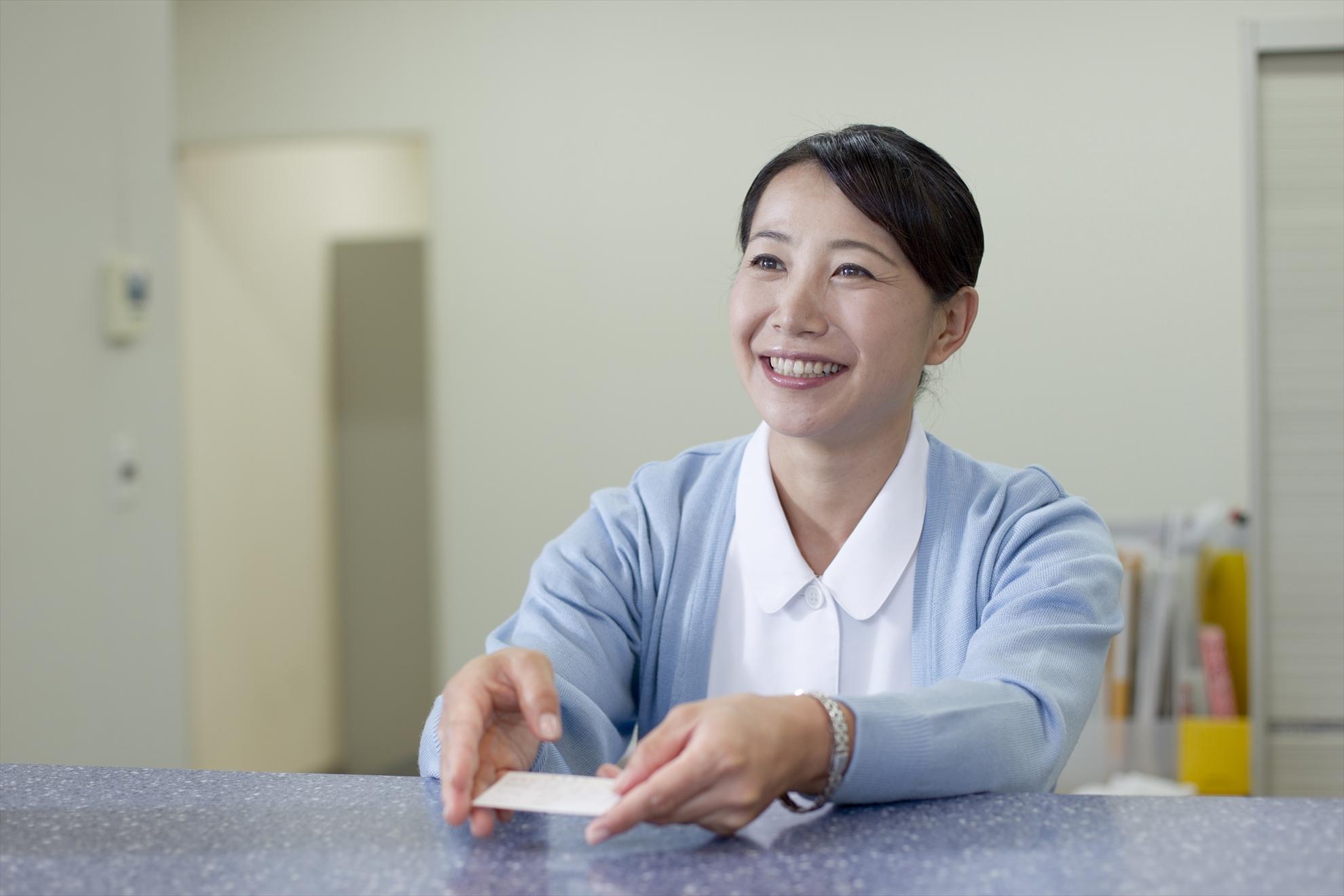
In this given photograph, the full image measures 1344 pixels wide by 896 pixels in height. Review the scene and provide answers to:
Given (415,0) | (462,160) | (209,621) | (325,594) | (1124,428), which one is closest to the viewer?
(1124,428)

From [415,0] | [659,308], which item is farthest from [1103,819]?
[415,0]

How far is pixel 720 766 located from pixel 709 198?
2.21m

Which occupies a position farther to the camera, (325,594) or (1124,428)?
(325,594)

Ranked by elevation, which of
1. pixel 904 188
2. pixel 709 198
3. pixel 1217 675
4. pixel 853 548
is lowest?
pixel 1217 675

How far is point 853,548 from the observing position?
3.88 ft

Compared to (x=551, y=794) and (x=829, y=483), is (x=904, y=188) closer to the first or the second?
(x=829, y=483)

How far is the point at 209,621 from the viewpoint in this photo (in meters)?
3.67

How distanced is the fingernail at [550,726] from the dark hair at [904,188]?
0.61 metres

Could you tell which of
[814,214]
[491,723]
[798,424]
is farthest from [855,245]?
[491,723]

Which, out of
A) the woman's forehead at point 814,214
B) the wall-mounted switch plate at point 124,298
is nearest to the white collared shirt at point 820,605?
the woman's forehead at point 814,214

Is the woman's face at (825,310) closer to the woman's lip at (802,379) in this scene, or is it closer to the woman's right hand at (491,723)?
the woman's lip at (802,379)

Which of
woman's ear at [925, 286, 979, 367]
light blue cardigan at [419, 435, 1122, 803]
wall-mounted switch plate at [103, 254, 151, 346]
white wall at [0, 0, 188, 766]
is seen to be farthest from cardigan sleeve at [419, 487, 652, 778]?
wall-mounted switch plate at [103, 254, 151, 346]

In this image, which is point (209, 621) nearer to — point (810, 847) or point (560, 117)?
point (560, 117)

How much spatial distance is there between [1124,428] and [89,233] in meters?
2.02
